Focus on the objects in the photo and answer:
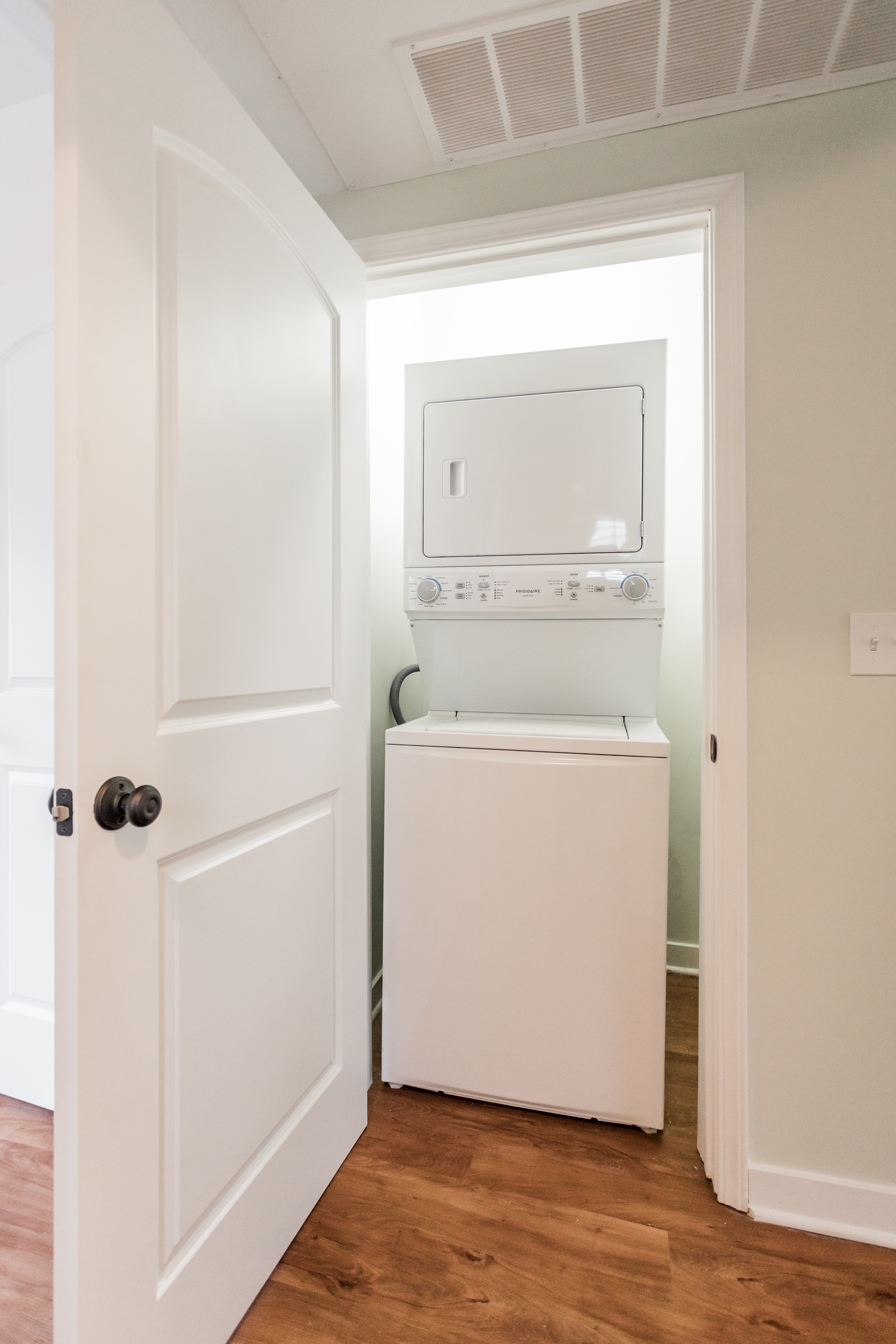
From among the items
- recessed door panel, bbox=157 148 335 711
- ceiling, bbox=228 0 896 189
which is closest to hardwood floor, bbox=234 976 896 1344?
recessed door panel, bbox=157 148 335 711

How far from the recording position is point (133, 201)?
834 mm

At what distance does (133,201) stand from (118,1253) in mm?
1323

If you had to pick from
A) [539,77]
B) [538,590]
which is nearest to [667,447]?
[538,590]

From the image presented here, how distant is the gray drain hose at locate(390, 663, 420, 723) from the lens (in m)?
2.16

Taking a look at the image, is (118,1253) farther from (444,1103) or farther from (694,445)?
(694,445)

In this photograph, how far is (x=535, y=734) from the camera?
1575 mm

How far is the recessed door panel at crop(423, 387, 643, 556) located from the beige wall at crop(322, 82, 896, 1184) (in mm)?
352

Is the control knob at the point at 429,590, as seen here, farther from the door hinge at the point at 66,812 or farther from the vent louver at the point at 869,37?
the vent louver at the point at 869,37

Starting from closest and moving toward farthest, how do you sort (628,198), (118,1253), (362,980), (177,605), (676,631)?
(118,1253) → (177,605) → (628,198) → (362,980) → (676,631)

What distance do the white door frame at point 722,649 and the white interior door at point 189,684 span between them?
0.77m

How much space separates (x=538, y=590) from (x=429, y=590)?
0.30 meters

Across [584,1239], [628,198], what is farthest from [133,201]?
[584,1239]

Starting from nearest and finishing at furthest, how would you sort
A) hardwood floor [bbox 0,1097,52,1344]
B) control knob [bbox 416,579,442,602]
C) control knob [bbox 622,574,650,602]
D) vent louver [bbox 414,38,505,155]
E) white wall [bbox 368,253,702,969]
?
hardwood floor [bbox 0,1097,52,1344]
vent louver [bbox 414,38,505,155]
control knob [bbox 622,574,650,602]
control knob [bbox 416,579,442,602]
white wall [bbox 368,253,702,969]

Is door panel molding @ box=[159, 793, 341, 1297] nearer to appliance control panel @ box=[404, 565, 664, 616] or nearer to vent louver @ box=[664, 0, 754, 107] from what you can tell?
appliance control panel @ box=[404, 565, 664, 616]
